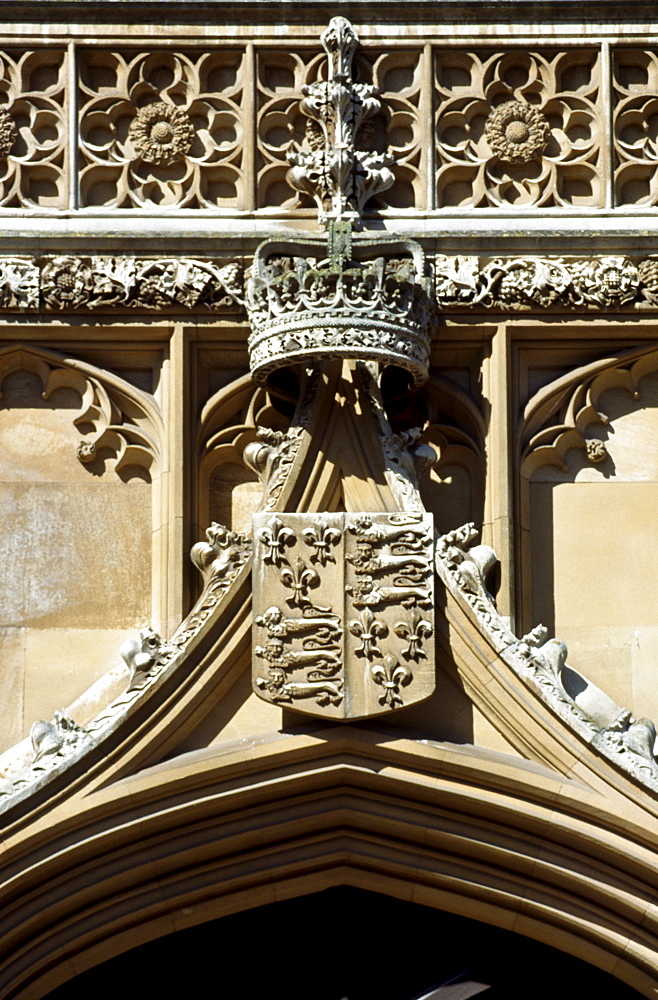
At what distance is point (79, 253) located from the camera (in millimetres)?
12992

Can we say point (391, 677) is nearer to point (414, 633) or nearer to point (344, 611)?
point (414, 633)

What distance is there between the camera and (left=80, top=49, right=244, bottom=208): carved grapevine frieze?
43.4 ft

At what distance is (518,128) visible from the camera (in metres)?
13.3

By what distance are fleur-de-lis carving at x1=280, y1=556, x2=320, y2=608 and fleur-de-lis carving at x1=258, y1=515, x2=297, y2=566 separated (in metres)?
0.06


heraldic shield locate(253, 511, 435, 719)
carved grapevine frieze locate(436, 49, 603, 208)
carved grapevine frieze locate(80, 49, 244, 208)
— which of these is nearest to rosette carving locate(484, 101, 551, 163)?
carved grapevine frieze locate(436, 49, 603, 208)

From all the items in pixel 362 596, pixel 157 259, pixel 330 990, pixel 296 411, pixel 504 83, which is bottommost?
pixel 330 990

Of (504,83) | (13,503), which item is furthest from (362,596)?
(504,83)

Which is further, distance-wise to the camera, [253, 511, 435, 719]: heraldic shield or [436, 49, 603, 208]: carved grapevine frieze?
[436, 49, 603, 208]: carved grapevine frieze

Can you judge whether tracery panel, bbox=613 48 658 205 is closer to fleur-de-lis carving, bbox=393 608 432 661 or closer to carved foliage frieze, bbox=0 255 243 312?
carved foliage frieze, bbox=0 255 243 312

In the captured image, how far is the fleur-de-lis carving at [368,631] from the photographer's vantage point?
1209 cm

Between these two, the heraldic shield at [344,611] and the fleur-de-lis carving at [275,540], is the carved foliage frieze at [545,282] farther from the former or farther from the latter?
the fleur-de-lis carving at [275,540]

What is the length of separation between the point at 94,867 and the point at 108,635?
3.84 ft

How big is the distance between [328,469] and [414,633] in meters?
0.96

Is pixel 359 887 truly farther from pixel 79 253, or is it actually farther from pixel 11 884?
pixel 79 253
